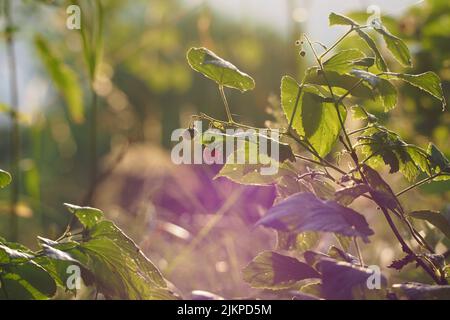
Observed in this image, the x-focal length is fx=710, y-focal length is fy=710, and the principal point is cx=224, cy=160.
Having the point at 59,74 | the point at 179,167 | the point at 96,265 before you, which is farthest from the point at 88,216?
the point at 179,167

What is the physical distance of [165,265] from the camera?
45.9 inches

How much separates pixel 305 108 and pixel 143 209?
0.83m

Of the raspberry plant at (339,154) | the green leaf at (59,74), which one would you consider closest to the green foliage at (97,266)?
the raspberry plant at (339,154)

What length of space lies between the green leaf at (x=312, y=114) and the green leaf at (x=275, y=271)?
109 mm

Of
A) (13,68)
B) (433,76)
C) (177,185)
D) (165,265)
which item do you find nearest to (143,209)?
(165,265)

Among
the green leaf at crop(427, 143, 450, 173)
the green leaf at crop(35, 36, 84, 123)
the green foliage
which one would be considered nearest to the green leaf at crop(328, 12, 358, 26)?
the green leaf at crop(427, 143, 450, 173)

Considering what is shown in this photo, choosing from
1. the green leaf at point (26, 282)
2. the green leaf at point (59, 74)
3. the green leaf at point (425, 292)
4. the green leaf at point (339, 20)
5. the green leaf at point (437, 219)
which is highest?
the green leaf at point (59, 74)

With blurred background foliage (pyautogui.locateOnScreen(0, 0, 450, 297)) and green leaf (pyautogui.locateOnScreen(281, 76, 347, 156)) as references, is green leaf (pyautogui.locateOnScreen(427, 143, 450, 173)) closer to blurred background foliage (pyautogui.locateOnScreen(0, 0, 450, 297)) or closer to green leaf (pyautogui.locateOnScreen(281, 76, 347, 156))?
green leaf (pyautogui.locateOnScreen(281, 76, 347, 156))

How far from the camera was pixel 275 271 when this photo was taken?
1.89ft

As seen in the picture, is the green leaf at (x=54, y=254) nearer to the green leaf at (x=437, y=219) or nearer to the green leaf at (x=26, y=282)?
the green leaf at (x=26, y=282)

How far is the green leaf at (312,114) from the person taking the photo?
613 mm

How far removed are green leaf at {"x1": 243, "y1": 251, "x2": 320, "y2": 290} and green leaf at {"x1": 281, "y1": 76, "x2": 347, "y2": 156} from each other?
4.3 inches

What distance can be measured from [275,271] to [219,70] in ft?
0.57

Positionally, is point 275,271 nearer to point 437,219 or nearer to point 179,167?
point 437,219
